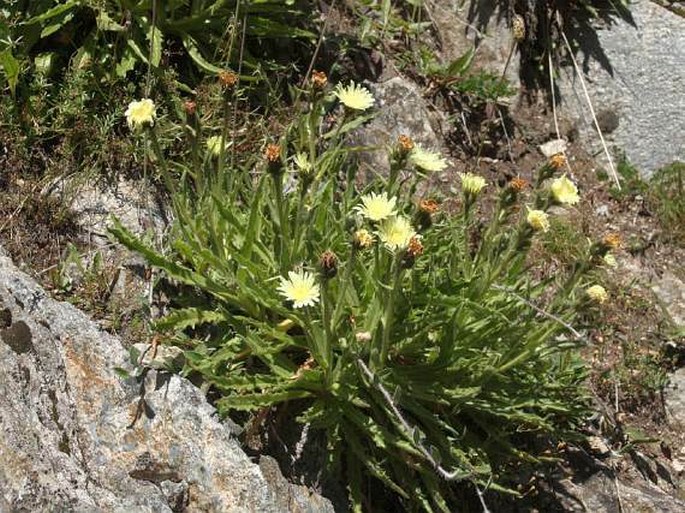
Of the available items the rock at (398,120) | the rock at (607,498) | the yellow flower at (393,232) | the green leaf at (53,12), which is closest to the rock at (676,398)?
the rock at (607,498)

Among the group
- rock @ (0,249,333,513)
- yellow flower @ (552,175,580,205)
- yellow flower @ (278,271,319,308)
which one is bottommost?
rock @ (0,249,333,513)

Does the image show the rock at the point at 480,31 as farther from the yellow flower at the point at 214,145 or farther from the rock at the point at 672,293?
the yellow flower at the point at 214,145

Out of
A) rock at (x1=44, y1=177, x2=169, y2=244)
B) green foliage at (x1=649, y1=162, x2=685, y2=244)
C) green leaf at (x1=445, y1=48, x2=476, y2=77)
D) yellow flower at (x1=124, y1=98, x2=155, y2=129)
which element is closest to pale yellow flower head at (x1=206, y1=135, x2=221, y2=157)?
rock at (x1=44, y1=177, x2=169, y2=244)

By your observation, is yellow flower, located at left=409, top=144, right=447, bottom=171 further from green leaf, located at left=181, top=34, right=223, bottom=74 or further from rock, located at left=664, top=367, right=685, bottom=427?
rock, located at left=664, top=367, right=685, bottom=427

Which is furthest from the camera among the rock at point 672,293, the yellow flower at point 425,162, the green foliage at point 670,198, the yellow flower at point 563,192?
the green foliage at point 670,198

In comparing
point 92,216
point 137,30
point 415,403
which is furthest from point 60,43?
point 415,403

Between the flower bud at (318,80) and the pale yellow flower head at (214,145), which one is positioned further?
the pale yellow flower head at (214,145)
